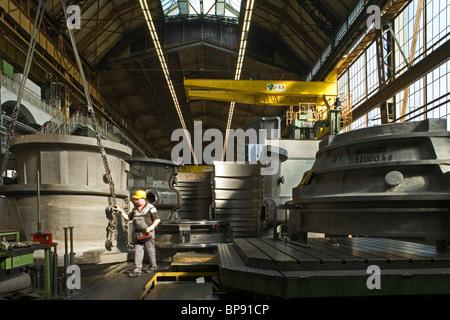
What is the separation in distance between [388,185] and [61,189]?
16.0 feet

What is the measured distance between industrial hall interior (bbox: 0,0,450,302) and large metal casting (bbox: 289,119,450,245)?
16 mm

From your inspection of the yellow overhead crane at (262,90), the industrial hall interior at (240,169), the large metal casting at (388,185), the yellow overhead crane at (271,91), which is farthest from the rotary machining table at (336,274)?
the yellow overhead crane at (262,90)

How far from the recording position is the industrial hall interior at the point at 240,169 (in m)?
3.34

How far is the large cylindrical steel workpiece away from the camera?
5.80 m

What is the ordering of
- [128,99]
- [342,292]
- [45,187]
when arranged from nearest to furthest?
[342,292], [45,187], [128,99]

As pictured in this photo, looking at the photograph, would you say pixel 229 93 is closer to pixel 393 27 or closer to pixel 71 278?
pixel 393 27

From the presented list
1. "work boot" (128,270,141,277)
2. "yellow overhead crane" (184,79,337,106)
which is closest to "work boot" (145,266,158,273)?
"work boot" (128,270,141,277)

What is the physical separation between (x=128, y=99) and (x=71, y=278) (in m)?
22.0

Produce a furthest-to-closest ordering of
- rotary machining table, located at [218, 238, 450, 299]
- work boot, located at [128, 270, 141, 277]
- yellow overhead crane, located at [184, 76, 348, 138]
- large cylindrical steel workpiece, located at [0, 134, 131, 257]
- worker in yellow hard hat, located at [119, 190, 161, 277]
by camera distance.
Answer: yellow overhead crane, located at [184, 76, 348, 138]
large cylindrical steel workpiece, located at [0, 134, 131, 257]
worker in yellow hard hat, located at [119, 190, 161, 277]
work boot, located at [128, 270, 141, 277]
rotary machining table, located at [218, 238, 450, 299]

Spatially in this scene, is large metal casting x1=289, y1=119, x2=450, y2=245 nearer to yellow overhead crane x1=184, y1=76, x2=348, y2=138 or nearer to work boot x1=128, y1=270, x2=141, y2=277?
work boot x1=128, y1=270, x2=141, y2=277

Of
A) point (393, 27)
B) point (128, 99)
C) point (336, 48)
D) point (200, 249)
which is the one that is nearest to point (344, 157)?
point (200, 249)

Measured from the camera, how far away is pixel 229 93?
1592cm

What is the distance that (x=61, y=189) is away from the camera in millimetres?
5773

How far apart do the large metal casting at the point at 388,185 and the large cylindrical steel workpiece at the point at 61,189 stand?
3.74m
